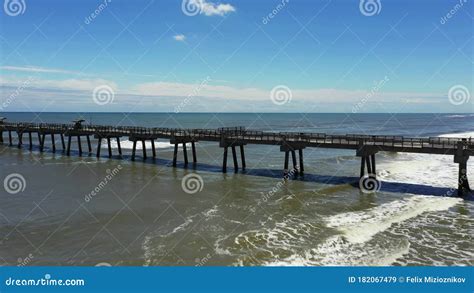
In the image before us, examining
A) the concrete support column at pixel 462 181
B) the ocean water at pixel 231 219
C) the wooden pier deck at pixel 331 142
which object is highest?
the wooden pier deck at pixel 331 142

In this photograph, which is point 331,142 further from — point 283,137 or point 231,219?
point 231,219

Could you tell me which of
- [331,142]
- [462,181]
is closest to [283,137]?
[331,142]

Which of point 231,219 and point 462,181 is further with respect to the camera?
point 462,181

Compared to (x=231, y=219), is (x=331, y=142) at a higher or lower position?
higher

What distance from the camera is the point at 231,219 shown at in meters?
22.0

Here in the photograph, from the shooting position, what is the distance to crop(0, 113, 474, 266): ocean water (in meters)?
16.7

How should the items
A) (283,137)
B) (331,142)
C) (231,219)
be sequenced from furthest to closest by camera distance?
1. (283,137)
2. (331,142)
3. (231,219)

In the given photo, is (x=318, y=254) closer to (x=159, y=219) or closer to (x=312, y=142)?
(x=159, y=219)

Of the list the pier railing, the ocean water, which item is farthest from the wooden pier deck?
the ocean water

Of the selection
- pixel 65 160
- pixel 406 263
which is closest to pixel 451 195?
pixel 406 263

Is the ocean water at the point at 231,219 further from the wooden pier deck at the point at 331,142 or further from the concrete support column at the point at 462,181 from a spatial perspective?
the wooden pier deck at the point at 331,142

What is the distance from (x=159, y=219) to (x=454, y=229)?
14729 mm

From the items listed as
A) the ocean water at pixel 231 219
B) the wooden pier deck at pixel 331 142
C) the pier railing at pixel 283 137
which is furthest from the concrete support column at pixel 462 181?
the pier railing at pixel 283 137

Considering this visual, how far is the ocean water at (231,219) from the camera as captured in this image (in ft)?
54.7
